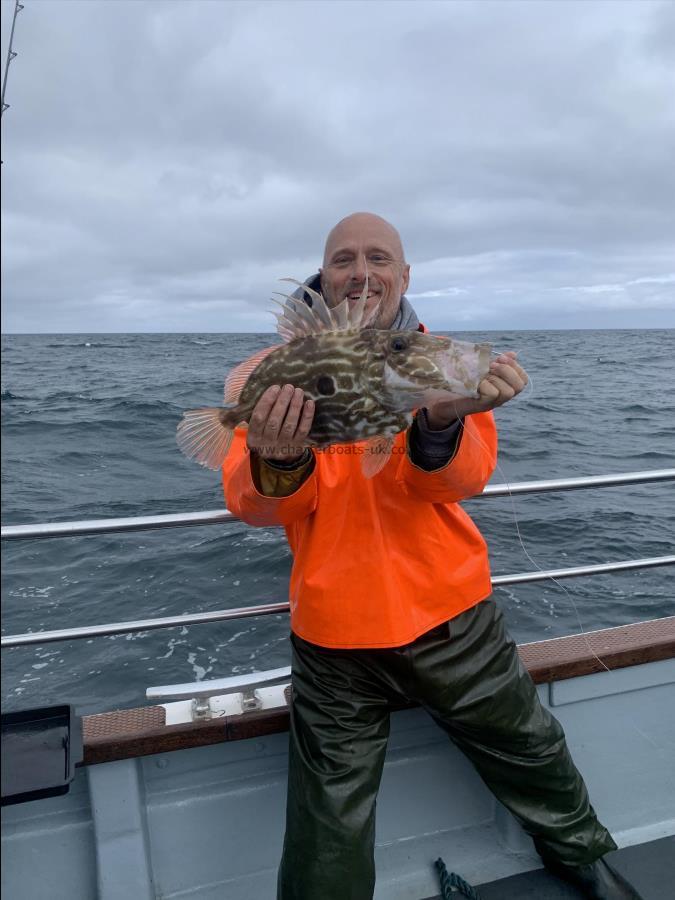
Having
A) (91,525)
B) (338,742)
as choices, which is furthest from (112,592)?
(338,742)

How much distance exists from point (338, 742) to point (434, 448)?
103 centimetres

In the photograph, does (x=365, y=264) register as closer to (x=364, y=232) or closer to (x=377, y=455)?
(x=364, y=232)

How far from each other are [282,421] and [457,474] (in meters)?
0.59

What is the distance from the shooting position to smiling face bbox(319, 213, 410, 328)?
275 cm

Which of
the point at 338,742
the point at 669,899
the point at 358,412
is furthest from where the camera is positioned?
the point at 669,899

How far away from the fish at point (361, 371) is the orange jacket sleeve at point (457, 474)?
16 cm

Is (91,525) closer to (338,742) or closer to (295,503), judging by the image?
(295,503)

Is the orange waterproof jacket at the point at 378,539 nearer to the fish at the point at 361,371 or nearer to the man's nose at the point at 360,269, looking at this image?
the fish at the point at 361,371

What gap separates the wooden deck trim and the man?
1.19ft

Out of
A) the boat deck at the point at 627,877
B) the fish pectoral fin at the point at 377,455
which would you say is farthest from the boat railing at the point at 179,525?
the boat deck at the point at 627,877

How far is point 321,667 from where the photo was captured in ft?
8.27

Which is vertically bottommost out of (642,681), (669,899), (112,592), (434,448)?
(112,592)

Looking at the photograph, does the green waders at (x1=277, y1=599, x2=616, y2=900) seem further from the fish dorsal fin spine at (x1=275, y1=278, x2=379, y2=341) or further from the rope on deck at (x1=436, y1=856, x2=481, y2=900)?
the fish dorsal fin spine at (x1=275, y1=278, x2=379, y2=341)

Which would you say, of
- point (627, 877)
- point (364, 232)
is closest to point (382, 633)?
point (364, 232)
